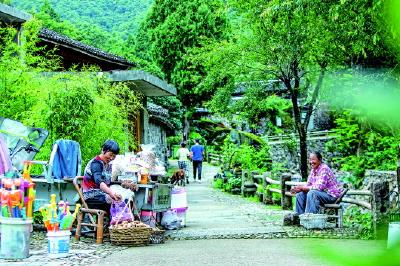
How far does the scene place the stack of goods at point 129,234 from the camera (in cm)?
859

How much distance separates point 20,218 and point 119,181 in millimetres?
2149

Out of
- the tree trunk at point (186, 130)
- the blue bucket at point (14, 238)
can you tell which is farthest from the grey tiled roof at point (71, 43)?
the tree trunk at point (186, 130)

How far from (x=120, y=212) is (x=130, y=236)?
525 millimetres

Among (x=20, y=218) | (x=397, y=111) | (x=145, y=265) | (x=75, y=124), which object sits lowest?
(x=145, y=265)

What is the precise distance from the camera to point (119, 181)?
31.1 ft

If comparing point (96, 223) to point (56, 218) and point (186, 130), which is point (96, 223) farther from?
point (186, 130)

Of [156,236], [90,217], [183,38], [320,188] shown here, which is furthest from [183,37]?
[156,236]

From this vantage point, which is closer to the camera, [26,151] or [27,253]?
[27,253]

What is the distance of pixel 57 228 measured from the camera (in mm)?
7879

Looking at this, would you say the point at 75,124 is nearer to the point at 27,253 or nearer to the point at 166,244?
the point at 166,244

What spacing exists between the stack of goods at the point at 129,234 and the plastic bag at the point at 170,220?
6.83ft

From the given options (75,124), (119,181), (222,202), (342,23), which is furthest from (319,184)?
(222,202)

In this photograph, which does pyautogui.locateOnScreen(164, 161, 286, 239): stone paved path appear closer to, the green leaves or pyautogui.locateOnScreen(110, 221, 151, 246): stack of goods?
pyautogui.locateOnScreen(110, 221, 151, 246): stack of goods

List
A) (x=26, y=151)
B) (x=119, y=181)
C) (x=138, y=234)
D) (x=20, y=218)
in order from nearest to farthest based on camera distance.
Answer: (x=20, y=218), (x=138, y=234), (x=119, y=181), (x=26, y=151)
